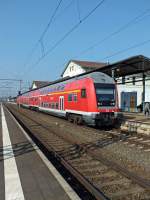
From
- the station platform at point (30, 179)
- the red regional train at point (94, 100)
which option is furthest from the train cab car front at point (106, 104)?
the station platform at point (30, 179)

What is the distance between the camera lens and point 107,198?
5.88 meters

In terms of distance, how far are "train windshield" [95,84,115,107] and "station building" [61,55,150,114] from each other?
3231 millimetres

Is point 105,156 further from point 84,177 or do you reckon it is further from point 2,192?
point 2,192

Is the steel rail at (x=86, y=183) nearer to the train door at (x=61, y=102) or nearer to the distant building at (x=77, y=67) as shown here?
the train door at (x=61, y=102)

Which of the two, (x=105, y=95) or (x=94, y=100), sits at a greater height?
(x=105, y=95)

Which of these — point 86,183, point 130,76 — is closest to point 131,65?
point 130,76

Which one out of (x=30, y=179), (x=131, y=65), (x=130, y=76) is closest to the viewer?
(x=30, y=179)

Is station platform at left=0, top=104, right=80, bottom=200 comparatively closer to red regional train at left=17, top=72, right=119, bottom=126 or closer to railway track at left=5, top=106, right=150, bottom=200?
railway track at left=5, top=106, right=150, bottom=200

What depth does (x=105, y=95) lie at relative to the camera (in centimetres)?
1831

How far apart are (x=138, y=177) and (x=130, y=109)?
110ft

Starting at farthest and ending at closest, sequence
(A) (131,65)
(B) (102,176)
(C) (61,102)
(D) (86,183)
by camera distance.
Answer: (C) (61,102) < (A) (131,65) < (B) (102,176) < (D) (86,183)

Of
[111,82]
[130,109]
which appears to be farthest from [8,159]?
[130,109]

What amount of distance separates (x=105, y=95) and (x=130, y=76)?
816 inches

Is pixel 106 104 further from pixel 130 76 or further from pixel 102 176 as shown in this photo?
pixel 130 76
